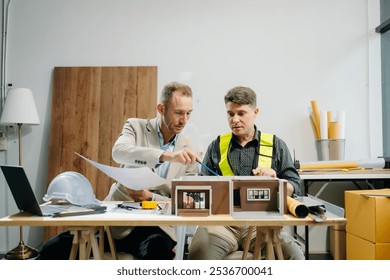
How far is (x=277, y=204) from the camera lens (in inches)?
53.5

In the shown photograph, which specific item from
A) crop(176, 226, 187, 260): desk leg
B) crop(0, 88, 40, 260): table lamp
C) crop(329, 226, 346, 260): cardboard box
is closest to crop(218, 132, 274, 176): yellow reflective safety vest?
crop(176, 226, 187, 260): desk leg

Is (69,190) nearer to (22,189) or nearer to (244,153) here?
(22,189)

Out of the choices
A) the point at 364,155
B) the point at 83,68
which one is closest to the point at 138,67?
the point at 83,68

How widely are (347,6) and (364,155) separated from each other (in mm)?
1267

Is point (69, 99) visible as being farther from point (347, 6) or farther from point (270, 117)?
point (347, 6)

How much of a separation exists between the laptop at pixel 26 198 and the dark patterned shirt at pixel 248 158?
778 mm

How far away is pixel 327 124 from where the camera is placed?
311 centimetres

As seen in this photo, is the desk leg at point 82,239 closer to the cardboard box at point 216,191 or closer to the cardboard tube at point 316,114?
the cardboard box at point 216,191

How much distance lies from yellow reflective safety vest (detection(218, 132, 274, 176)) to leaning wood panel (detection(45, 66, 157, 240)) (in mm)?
1237

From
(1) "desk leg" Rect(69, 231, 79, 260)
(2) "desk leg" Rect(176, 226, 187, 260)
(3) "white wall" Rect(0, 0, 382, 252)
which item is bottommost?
(2) "desk leg" Rect(176, 226, 187, 260)

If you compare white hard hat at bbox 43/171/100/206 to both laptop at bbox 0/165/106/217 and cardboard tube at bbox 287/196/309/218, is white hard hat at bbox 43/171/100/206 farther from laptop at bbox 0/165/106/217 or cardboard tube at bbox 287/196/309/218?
cardboard tube at bbox 287/196/309/218

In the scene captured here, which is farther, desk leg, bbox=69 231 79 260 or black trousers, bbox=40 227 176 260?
black trousers, bbox=40 227 176 260

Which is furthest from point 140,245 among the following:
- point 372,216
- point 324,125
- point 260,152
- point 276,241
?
point 324,125

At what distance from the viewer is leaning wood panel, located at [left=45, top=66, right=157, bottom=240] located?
315 centimetres
